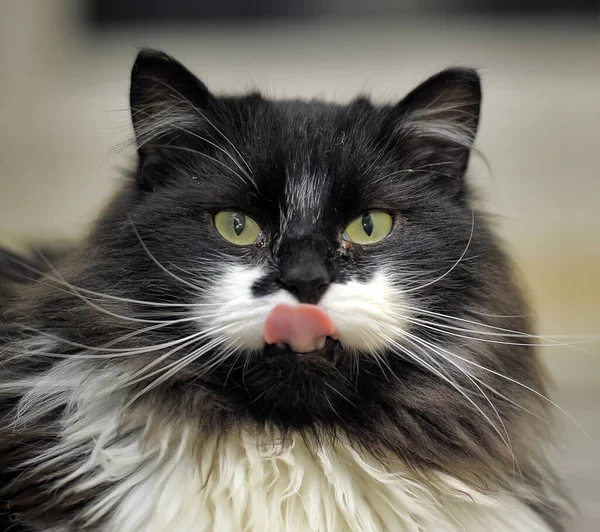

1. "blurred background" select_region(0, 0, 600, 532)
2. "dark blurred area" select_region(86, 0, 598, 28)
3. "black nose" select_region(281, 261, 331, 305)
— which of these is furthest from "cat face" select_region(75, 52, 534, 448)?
"dark blurred area" select_region(86, 0, 598, 28)

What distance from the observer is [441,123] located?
4.20ft

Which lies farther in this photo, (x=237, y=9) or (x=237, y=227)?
(x=237, y=9)

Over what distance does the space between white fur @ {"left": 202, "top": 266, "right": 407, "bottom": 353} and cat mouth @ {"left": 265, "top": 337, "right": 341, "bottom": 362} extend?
15 millimetres

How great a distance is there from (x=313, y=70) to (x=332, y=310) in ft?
7.79

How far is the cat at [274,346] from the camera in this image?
1054 mm

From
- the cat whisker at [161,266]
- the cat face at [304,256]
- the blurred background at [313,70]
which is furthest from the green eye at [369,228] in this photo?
the blurred background at [313,70]

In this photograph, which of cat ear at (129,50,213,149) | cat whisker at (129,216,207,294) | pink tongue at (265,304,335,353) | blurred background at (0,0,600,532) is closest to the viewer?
pink tongue at (265,304,335,353)

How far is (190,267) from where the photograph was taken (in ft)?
3.66

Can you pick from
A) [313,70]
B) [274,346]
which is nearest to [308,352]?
[274,346]

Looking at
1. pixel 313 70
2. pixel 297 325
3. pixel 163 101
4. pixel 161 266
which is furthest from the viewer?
pixel 313 70

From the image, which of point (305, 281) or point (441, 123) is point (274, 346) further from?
point (441, 123)

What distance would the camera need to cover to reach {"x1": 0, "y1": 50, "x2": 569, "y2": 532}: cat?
1.05 metres

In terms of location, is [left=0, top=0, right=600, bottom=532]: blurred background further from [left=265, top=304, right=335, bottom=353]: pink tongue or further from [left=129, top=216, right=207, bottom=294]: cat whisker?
[left=265, top=304, right=335, bottom=353]: pink tongue

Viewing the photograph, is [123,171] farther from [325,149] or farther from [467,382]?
[467,382]
